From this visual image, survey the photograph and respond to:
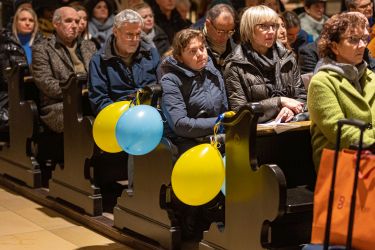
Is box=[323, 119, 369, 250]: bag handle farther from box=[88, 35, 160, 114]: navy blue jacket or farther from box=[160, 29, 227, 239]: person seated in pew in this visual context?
box=[88, 35, 160, 114]: navy blue jacket

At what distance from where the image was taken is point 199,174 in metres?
3.95

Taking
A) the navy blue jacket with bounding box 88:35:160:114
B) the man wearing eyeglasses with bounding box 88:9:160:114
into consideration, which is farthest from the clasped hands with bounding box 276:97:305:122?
the navy blue jacket with bounding box 88:35:160:114

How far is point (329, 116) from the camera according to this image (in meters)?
3.88

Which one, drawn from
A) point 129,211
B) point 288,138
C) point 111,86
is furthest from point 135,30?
point 288,138

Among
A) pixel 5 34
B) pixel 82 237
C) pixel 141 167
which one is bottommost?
pixel 82 237

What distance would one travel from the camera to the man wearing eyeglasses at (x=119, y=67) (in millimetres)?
5523

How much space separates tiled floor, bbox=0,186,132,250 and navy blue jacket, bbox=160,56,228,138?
89cm

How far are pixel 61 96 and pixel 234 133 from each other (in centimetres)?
236

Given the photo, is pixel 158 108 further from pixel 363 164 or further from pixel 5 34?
pixel 5 34

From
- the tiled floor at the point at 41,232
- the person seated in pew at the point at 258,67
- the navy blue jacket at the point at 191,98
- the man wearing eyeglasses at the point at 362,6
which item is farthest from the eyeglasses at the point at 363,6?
the tiled floor at the point at 41,232

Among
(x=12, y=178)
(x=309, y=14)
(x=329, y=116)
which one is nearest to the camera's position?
(x=329, y=116)

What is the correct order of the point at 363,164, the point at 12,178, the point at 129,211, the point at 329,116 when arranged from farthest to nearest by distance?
the point at 12,178, the point at 129,211, the point at 329,116, the point at 363,164

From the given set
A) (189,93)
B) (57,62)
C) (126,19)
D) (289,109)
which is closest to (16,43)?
(57,62)

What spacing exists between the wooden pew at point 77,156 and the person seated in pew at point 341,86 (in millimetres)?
1918
